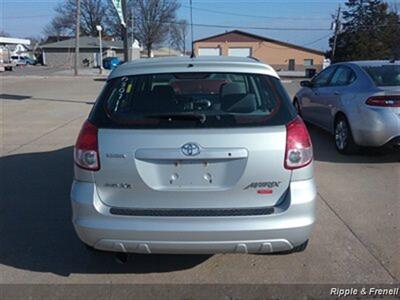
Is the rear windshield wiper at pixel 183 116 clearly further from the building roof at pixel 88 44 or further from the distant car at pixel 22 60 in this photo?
the distant car at pixel 22 60

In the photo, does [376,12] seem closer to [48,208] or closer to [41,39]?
[48,208]

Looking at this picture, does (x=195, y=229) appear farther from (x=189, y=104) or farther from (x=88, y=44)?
(x=88, y=44)

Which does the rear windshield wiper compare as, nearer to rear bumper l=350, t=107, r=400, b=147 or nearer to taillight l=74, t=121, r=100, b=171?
taillight l=74, t=121, r=100, b=171

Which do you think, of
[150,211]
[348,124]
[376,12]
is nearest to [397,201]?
[348,124]

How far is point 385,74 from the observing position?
728 centimetres

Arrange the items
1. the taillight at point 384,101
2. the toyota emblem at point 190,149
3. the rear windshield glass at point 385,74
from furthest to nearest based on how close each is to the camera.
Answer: the rear windshield glass at point 385,74, the taillight at point 384,101, the toyota emblem at point 190,149

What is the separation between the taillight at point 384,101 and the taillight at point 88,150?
4805mm

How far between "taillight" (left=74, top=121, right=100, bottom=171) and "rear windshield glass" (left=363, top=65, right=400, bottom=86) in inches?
201

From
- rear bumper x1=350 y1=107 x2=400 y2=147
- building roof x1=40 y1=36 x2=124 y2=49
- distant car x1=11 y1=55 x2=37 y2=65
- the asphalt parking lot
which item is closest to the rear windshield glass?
rear bumper x1=350 y1=107 x2=400 y2=147

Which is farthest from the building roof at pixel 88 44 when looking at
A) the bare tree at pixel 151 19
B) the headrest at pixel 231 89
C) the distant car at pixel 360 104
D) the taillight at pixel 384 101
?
the headrest at pixel 231 89

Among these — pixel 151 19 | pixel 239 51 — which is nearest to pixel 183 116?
pixel 239 51

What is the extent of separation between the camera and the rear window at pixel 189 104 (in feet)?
10.8

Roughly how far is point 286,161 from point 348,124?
4492 millimetres

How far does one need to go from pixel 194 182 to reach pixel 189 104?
781mm
